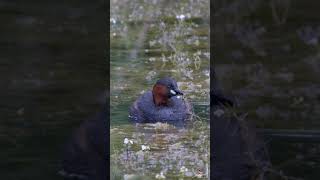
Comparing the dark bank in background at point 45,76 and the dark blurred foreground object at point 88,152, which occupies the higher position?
the dark bank in background at point 45,76

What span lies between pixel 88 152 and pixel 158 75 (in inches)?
13.5

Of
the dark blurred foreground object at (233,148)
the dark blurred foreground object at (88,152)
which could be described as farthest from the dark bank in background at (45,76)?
the dark blurred foreground object at (233,148)

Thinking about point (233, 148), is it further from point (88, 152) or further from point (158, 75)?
point (88, 152)

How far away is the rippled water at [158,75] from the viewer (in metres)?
2.73

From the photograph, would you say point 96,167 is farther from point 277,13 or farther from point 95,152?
point 277,13

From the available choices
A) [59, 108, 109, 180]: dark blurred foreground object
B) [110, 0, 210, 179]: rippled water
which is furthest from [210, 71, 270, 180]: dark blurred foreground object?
[59, 108, 109, 180]: dark blurred foreground object

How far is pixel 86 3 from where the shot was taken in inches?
112

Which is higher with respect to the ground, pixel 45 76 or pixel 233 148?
pixel 45 76

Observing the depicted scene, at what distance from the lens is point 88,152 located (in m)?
2.78

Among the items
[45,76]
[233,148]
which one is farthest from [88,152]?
[233,148]

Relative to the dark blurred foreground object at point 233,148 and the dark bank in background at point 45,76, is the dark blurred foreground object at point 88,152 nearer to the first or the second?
the dark bank in background at point 45,76

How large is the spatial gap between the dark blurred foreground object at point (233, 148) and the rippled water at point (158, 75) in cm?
3

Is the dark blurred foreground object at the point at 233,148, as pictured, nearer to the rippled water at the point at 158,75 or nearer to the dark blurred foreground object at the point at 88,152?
the rippled water at the point at 158,75

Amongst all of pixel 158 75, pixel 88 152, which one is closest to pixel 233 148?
pixel 158 75
